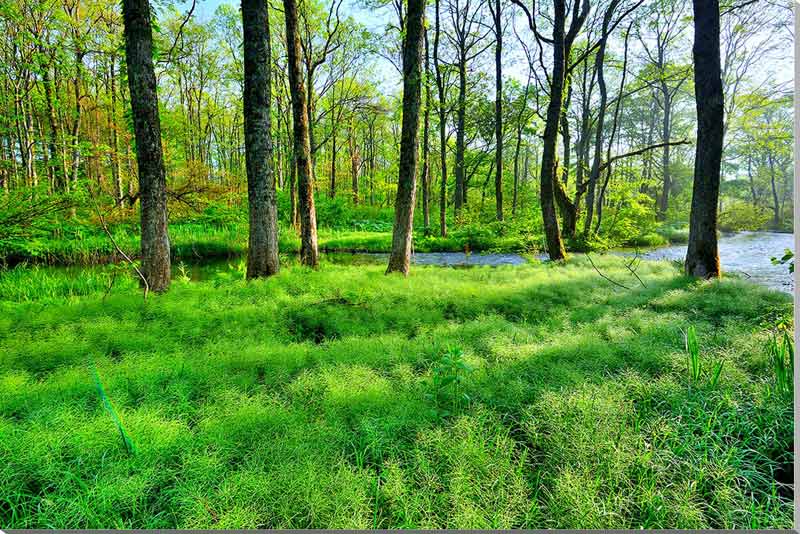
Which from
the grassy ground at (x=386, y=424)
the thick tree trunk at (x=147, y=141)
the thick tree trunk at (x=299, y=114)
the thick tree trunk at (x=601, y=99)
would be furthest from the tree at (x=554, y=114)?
the thick tree trunk at (x=147, y=141)

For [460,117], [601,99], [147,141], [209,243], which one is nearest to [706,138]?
[601,99]

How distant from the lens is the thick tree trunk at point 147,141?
4.56m

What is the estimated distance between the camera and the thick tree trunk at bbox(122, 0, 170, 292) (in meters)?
4.56

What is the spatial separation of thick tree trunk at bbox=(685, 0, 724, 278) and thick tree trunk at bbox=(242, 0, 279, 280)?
23.9ft

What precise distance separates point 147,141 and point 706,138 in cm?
897

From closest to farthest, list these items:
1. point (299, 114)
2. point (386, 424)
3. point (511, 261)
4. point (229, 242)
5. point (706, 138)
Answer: point (386, 424), point (706, 138), point (299, 114), point (511, 261), point (229, 242)

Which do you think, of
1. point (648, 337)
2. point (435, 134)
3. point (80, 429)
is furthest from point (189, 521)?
point (435, 134)

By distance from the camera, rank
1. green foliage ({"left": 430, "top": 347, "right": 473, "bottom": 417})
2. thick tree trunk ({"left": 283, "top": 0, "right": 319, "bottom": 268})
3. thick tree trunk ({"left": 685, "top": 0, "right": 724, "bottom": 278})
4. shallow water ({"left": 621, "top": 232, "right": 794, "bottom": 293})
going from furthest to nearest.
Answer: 1. thick tree trunk ({"left": 283, "top": 0, "right": 319, "bottom": 268})
2. shallow water ({"left": 621, "top": 232, "right": 794, "bottom": 293})
3. thick tree trunk ({"left": 685, "top": 0, "right": 724, "bottom": 278})
4. green foliage ({"left": 430, "top": 347, "right": 473, "bottom": 417})

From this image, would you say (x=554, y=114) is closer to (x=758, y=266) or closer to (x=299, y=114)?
(x=299, y=114)

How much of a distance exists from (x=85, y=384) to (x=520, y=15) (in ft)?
56.7

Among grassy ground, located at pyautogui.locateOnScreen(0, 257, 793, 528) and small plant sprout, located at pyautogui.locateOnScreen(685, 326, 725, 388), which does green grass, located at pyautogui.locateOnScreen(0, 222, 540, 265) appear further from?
small plant sprout, located at pyautogui.locateOnScreen(685, 326, 725, 388)

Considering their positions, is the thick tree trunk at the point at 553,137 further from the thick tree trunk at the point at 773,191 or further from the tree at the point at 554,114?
the thick tree trunk at the point at 773,191

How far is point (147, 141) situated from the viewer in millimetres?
4848

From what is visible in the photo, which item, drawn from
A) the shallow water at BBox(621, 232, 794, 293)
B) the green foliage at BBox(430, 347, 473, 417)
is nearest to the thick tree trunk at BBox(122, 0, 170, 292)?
the green foliage at BBox(430, 347, 473, 417)
